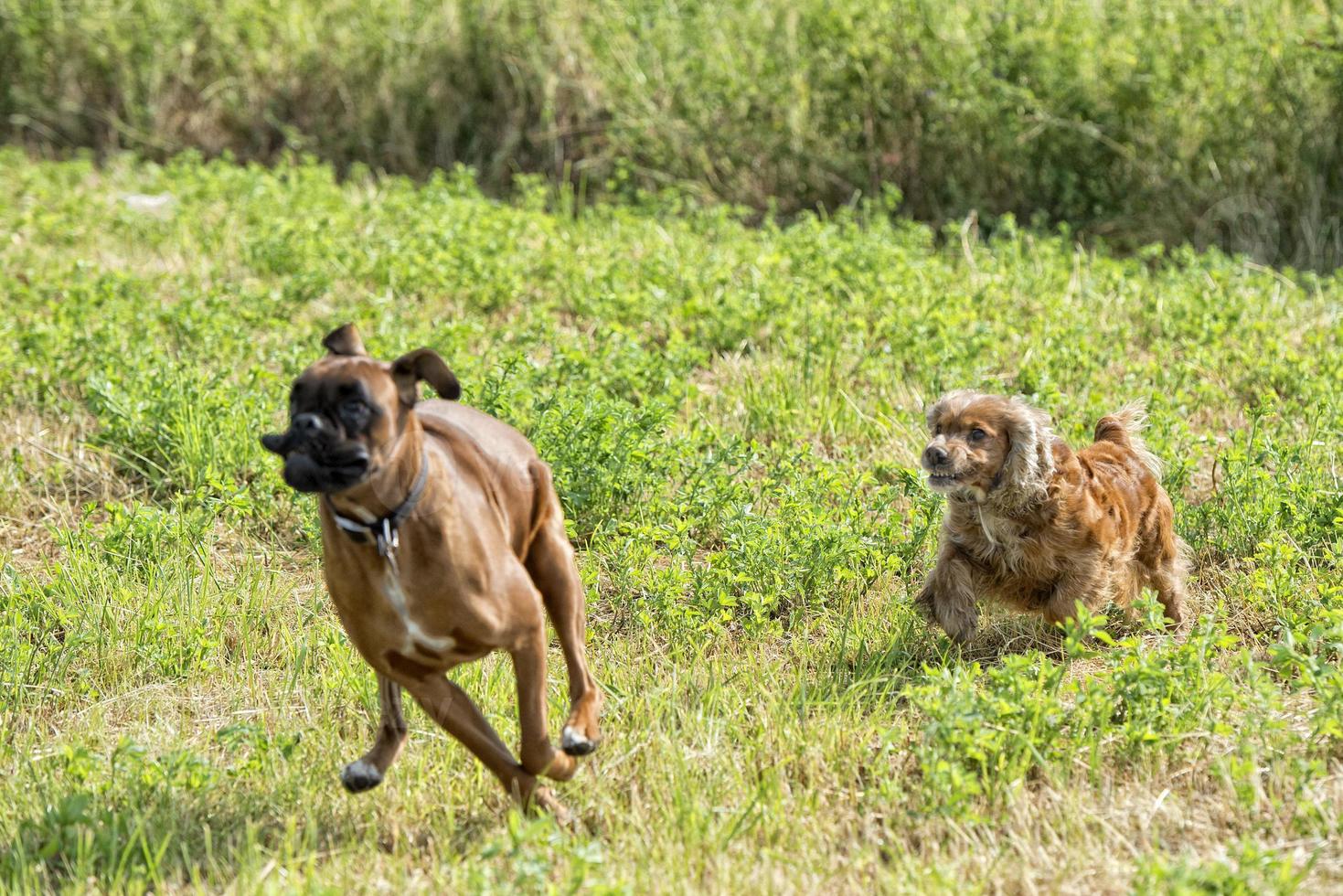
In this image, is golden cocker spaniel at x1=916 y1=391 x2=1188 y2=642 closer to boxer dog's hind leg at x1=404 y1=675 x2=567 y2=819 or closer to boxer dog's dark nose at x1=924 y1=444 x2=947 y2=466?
boxer dog's dark nose at x1=924 y1=444 x2=947 y2=466

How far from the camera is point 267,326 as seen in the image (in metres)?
8.68

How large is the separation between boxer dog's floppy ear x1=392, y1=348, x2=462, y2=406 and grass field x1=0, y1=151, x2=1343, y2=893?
3.77 ft

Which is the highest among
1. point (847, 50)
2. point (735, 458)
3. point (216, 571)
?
point (847, 50)

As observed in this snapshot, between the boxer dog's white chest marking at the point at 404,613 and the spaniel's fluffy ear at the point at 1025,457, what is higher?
the boxer dog's white chest marking at the point at 404,613

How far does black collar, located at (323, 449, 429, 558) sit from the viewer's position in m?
3.75

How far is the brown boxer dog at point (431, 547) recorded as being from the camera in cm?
361

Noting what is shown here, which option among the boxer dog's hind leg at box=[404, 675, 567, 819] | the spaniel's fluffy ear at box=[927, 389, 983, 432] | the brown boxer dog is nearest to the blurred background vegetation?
the spaniel's fluffy ear at box=[927, 389, 983, 432]

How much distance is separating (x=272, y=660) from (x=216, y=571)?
82 cm

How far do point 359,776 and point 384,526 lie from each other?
0.95 metres

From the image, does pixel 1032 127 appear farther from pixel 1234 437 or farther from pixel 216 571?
pixel 216 571

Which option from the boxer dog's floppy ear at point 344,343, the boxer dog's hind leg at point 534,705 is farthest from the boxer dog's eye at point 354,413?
the boxer dog's hind leg at point 534,705

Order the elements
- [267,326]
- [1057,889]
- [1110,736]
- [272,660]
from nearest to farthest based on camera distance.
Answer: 1. [1057,889]
2. [1110,736]
3. [272,660]
4. [267,326]

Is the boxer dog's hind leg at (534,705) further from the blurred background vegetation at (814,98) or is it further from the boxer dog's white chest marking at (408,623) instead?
the blurred background vegetation at (814,98)

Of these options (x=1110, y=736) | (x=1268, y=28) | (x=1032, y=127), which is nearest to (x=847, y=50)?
(x=1032, y=127)
